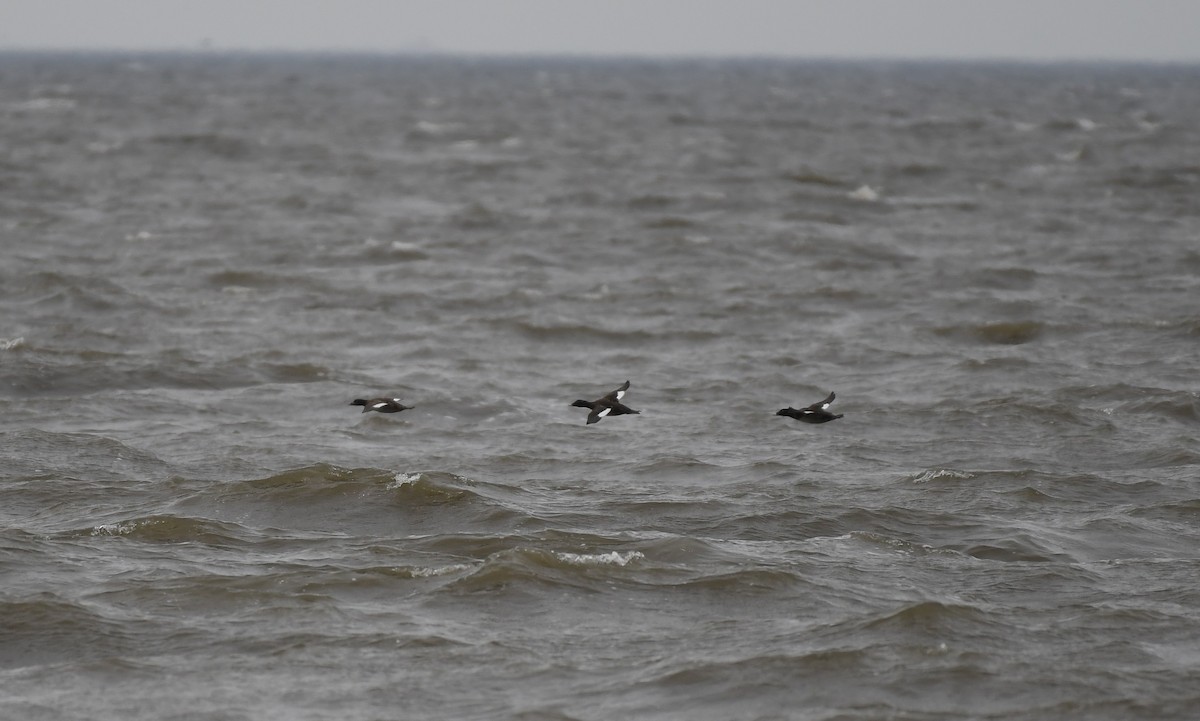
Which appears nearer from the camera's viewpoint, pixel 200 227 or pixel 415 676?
pixel 415 676

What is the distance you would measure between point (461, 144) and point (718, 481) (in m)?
42.8

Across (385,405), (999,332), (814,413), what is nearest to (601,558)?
(814,413)

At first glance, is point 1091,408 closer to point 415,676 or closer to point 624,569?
point 624,569

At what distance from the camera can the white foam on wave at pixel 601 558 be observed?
1326cm

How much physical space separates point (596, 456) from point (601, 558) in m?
4.05

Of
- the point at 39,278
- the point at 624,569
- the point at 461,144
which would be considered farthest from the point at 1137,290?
the point at 461,144

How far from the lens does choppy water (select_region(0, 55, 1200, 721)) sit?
11188 millimetres

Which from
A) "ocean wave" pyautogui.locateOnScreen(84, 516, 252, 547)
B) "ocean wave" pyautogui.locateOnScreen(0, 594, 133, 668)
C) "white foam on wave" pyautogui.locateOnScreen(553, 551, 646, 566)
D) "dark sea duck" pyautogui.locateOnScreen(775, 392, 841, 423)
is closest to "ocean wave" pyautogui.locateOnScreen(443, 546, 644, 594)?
"white foam on wave" pyautogui.locateOnScreen(553, 551, 646, 566)

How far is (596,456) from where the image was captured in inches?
683

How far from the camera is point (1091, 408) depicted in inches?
756

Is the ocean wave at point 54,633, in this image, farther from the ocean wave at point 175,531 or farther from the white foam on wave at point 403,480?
the white foam on wave at point 403,480

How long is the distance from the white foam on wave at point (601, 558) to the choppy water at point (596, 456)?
0.13 ft

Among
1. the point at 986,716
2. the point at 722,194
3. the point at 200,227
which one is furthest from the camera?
the point at 722,194

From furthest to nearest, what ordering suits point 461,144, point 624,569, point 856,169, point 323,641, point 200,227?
point 461,144
point 856,169
point 200,227
point 624,569
point 323,641
